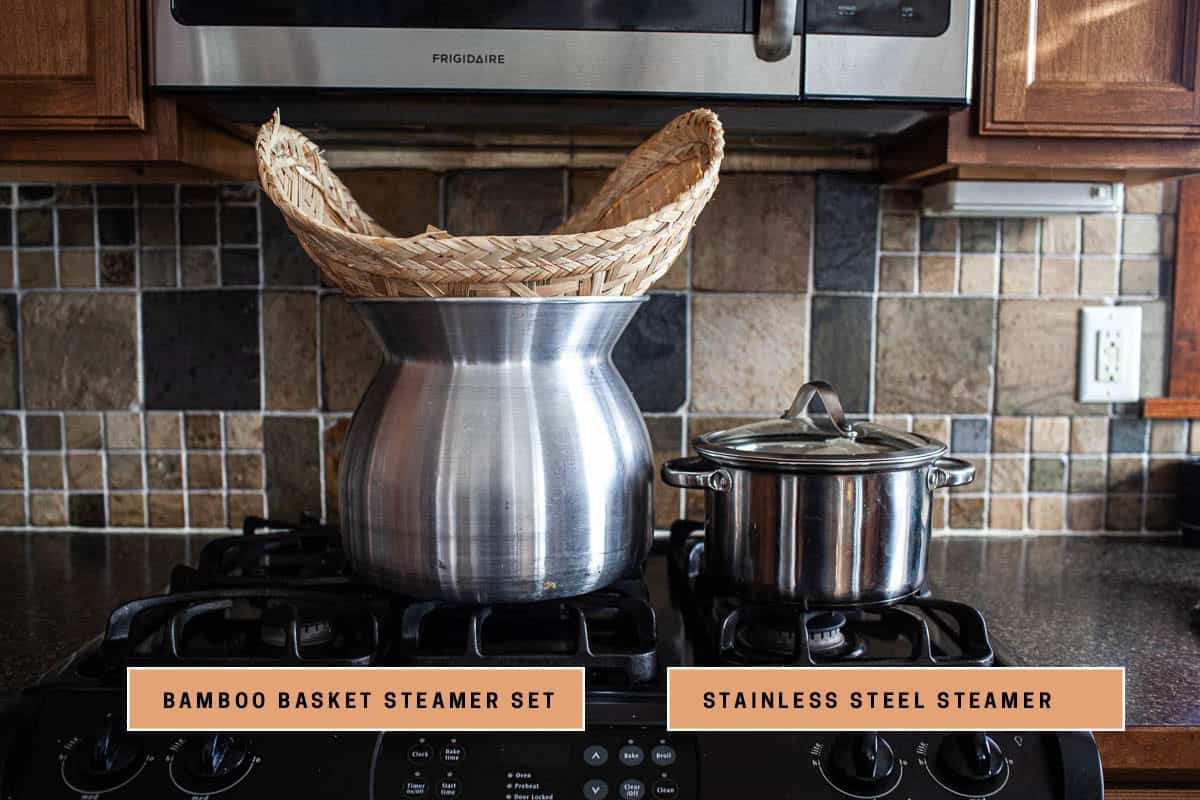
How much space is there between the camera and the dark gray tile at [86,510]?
128cm

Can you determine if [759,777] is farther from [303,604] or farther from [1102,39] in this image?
[1102,39]

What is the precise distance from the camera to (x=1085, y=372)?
1272 millimetres

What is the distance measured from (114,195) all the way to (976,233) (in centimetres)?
111

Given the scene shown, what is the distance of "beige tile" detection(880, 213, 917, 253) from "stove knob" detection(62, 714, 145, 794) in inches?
39.4

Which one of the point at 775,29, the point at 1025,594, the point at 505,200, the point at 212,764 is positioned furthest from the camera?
the point at 505,200

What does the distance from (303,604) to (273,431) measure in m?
0.44

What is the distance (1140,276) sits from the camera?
127cm

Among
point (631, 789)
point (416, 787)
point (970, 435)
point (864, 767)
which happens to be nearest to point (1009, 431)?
point (970, 435)

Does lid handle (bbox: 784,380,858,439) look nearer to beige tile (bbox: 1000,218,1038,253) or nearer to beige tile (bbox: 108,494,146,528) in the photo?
beige tile (bbox: 1000,218,1038,253)

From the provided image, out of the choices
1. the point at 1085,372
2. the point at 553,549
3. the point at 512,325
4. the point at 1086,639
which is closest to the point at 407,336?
the point at 512,325

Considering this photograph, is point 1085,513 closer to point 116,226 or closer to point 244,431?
point 244,431

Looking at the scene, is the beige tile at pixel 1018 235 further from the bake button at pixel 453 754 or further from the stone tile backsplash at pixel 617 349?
the bake button at pixel 453 754

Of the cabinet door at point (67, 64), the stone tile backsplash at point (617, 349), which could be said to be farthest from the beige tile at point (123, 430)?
the cabinet door at point (67, 64)

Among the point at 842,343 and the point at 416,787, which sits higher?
the point at 842,343
